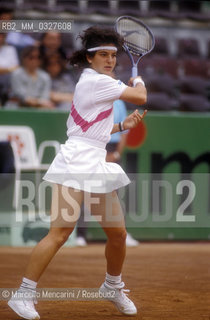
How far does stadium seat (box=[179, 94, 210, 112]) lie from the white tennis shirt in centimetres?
554

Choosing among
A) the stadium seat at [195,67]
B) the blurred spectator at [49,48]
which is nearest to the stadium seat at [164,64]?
the stadium seat at [195,67]

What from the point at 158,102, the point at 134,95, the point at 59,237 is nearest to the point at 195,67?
the point at 158,102

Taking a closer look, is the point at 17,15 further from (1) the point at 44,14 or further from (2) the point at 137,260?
(2) the point at 137,260

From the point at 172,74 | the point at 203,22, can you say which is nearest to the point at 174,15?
the point at 203,22

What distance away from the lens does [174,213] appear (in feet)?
26.4

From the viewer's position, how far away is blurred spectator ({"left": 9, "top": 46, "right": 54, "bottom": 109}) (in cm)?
799

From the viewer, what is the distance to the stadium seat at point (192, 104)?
931 centimetres

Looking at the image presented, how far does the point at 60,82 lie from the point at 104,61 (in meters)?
4.57

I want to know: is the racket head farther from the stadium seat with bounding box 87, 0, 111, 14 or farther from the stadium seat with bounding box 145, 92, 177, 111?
the stadium seat with bounding box 87, 0, 111, 14

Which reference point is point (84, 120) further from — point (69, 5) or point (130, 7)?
point (130, 7)

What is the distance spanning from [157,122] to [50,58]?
5.37 feet

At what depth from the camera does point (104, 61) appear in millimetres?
3926

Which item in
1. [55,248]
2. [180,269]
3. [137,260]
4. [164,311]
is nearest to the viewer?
[55,248]

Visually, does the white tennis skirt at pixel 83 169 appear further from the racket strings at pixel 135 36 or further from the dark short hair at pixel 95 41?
the racket strings at pixel 135 36
